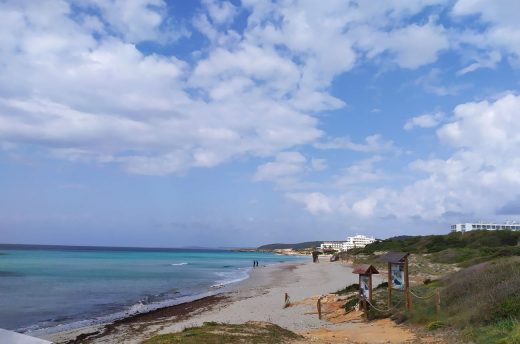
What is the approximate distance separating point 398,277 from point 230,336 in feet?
26.3

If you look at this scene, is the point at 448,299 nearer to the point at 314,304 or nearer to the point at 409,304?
the point at 409,304

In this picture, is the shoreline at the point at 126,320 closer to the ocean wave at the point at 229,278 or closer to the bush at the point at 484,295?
the ocean wave at the point at 229,278

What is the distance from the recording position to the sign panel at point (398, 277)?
17.9 metres

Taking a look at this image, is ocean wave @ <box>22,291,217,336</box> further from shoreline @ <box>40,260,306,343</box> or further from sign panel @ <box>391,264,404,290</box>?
sign panel @ <box>391,264,404,290</box>

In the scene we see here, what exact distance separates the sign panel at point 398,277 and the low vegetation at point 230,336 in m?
5.67

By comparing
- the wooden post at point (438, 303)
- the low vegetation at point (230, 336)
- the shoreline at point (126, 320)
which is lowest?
the shoreline at point (126, 320)

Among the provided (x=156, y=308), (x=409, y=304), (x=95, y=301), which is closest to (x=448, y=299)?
(x=409, y=304)

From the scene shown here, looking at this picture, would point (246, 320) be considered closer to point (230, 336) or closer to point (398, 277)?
point (398, 277)

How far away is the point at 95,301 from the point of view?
3111 centimetres

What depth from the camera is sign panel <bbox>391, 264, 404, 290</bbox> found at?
1787 cm

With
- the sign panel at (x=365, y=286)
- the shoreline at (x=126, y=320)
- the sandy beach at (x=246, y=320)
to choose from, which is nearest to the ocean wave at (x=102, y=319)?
the shoreline at (x=126, y=320)

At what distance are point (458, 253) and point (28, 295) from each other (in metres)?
37.6

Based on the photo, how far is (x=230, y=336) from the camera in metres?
12.6

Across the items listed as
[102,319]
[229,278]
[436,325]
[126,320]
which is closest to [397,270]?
[436,325]
